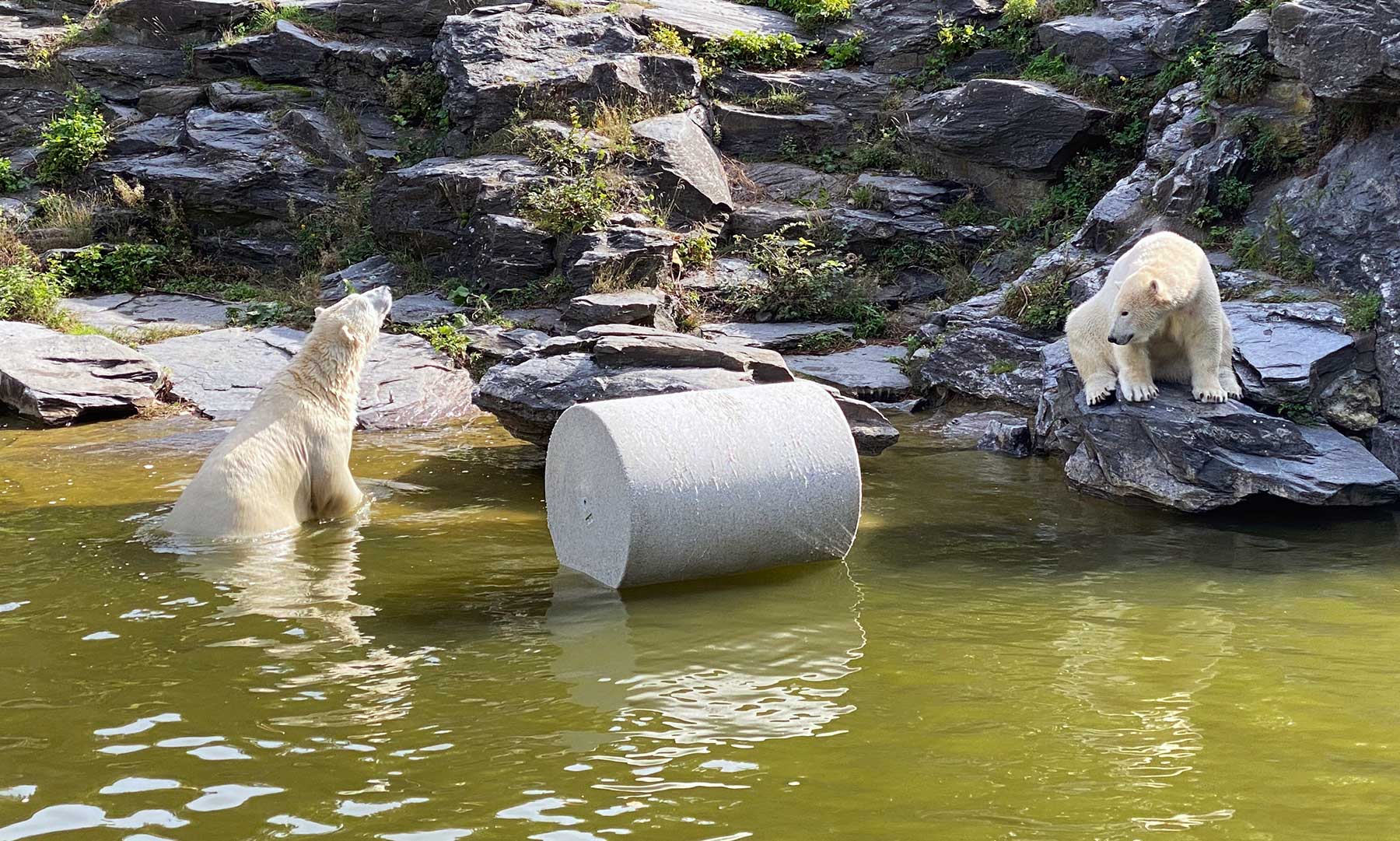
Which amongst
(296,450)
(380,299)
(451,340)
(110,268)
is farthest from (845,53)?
(296,450)

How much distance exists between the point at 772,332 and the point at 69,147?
37.3ft

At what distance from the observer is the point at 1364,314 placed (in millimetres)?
9805

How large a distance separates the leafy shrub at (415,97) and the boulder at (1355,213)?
13.3 meters

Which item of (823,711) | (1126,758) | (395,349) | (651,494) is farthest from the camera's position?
(395,349)

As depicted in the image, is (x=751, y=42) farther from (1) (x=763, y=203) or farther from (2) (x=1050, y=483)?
(2) (x=1050, y=483)

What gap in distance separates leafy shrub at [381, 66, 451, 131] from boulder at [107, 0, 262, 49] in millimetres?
3090

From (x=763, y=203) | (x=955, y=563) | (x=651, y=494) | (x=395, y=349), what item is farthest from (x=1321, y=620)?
(x=763, y=203)

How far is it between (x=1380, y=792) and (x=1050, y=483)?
592 cm

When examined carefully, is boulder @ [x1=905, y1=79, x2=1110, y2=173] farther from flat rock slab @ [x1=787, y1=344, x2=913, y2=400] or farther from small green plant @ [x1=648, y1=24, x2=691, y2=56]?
small green plant @ [x1=648, y1=24, x2=691, y2=56]

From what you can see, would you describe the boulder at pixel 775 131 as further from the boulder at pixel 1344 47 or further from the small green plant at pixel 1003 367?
the boulder at pixel 1344 47

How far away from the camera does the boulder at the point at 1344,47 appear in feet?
33.9

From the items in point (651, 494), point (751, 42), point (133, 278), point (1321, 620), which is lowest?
point (1321, 620)

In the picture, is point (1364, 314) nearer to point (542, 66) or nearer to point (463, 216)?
point (463, 216)

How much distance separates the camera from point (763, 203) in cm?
1847
